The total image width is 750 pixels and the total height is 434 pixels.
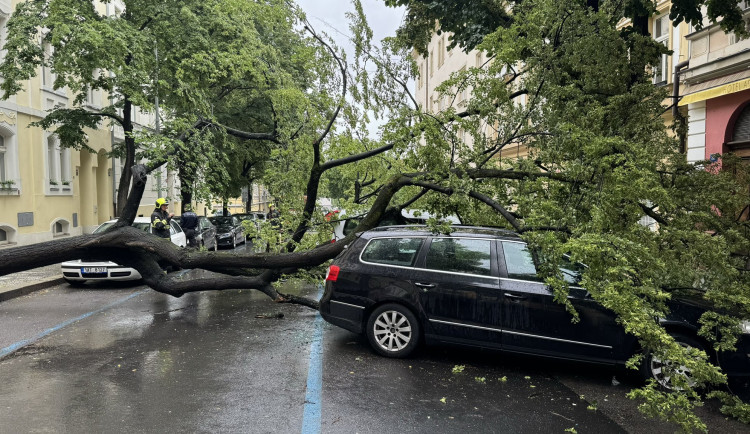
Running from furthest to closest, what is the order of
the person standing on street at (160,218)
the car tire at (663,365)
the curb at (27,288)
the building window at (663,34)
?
the building window at (663,34), the person standing on street at (160,218), the curb at (27,288), the car tire at (663,365)

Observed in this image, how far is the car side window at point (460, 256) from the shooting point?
19.8ft

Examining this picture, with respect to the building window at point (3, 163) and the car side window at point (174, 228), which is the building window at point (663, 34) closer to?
the car side window at point (174, 228)

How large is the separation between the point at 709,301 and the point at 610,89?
2522mm

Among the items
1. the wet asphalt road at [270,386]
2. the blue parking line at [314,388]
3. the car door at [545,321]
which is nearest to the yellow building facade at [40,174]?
the wet asphalt road at [270,386]

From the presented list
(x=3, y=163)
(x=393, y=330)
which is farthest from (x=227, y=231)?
(x=393, y=330)

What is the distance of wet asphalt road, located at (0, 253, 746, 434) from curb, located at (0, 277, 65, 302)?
259cm

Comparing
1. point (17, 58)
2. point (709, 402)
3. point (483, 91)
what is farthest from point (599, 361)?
point (17, 58)

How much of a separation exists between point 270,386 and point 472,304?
2.26 metres

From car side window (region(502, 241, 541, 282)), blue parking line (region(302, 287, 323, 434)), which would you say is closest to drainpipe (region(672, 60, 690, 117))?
car side window (region(502, 241, 541, 282))

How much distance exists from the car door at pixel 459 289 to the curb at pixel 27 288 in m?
8.45

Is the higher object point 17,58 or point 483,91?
point 17,58

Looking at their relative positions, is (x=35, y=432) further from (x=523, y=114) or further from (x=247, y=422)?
(x=523, y=114)

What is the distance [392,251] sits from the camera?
6512 mm

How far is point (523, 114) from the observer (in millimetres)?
6988
